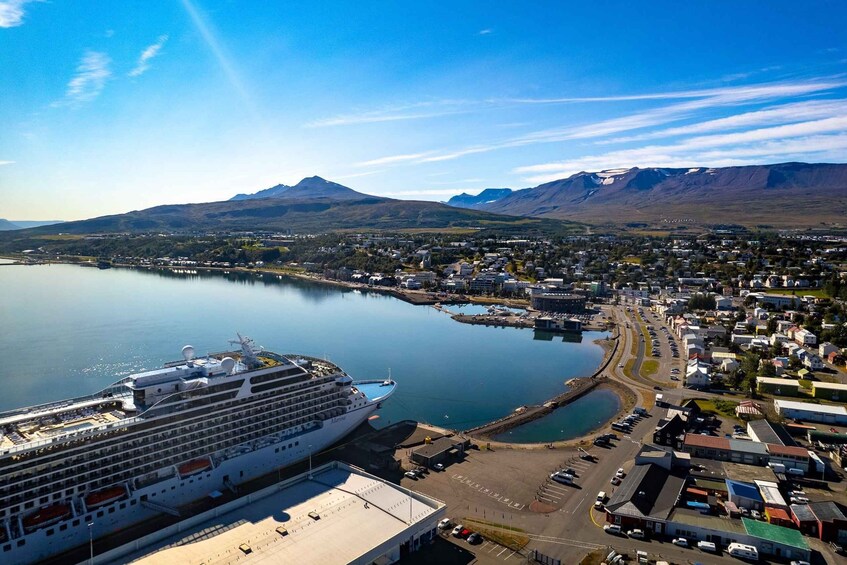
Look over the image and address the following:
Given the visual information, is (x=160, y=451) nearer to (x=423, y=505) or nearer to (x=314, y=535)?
(x=314, y=535)

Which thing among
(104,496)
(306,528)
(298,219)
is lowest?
(306,528)

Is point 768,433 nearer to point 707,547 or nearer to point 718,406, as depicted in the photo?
point 718,406

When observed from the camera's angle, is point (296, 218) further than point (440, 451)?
Yes

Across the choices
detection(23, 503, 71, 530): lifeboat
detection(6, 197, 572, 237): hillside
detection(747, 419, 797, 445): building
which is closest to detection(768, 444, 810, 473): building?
detection(747, 419, 797, 445): building

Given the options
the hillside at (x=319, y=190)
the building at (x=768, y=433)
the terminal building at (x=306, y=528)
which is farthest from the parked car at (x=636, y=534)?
the hillside at (x=319, y=190)

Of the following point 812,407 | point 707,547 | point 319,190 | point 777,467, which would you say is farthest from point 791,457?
point 319,190

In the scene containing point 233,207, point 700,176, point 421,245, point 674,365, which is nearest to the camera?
point 674,365

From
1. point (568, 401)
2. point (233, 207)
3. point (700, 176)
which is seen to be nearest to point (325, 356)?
point (568, 401)
